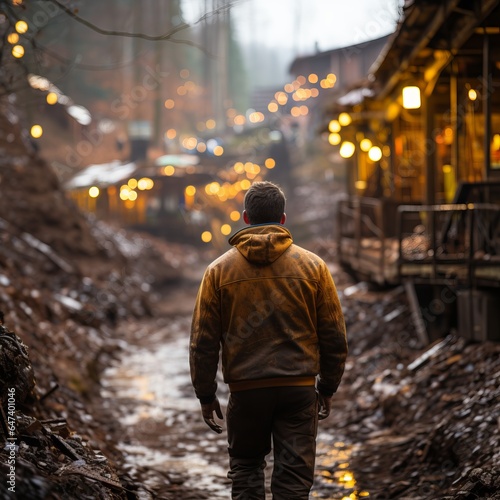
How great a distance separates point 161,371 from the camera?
1558cm

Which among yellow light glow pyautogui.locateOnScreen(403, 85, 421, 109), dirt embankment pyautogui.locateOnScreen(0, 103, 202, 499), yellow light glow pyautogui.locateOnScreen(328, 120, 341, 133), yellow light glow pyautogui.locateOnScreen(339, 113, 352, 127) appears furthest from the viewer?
yellow light glow pyautogui.locateOnScreen(328, 120, 341, 133)

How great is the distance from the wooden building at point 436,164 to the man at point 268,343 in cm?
589

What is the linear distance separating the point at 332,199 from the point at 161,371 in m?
35.9

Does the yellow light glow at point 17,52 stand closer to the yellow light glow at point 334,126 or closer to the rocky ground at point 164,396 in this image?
the rocky ground at point 164,396

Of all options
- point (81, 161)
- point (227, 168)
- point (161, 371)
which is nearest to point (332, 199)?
point (227, 168)

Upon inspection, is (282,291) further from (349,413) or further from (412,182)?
(412,182)

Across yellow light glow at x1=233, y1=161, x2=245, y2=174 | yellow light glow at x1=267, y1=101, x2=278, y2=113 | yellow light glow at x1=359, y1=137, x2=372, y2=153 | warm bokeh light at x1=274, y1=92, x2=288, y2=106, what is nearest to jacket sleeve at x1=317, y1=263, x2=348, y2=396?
yellow light glow at x1=359, y1=137, x2=372, y2=153

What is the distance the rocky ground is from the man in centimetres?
107

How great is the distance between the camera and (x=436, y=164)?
17.3 m

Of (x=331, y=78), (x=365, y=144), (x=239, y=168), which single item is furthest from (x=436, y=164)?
(x=239, y=168)

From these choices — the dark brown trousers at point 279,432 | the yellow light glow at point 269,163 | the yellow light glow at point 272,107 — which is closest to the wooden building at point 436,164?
the dark brown trousers at point 279,432

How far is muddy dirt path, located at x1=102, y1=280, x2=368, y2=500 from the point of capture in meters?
7.68

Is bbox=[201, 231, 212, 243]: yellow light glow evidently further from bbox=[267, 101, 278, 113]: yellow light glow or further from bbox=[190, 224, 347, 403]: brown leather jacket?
bbox=[190, 224, 347, 403]: brown leather jacket

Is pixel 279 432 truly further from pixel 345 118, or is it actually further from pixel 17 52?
pixel 345 118
